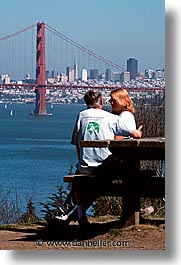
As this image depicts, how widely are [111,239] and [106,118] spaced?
30.4 inches

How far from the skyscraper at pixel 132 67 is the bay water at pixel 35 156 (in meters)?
0.71

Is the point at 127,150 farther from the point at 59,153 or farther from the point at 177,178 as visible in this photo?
the point at 59,153

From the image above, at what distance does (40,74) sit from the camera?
7.54 metres

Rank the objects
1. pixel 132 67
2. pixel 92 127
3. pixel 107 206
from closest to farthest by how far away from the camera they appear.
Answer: pixel 92 127, pixel 132 67, pixel 107 206

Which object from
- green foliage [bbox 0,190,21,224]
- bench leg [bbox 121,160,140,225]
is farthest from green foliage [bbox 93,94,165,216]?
bench leg [bbox 121,160,140,225]

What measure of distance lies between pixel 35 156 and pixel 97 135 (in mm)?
2635

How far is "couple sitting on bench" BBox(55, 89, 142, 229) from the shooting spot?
616cm

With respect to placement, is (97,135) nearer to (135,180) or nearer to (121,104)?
(121,104)

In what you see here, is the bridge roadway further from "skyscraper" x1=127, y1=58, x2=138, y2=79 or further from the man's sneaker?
the man's sneaker

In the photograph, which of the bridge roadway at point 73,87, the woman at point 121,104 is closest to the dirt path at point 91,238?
the woman at point 121,104

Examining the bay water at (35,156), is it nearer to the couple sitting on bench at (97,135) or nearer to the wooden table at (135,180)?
the couple sitting on bench at (97,135)

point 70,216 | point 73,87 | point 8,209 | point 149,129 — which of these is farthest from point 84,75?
point 8,209

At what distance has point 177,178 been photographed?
573cm

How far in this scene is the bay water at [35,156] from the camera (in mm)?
8055
